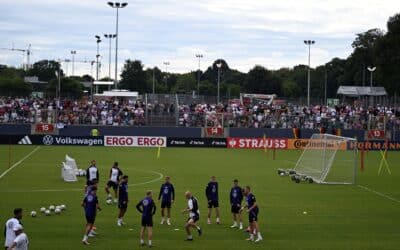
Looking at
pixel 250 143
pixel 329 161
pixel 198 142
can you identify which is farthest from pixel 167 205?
pixel 250 143

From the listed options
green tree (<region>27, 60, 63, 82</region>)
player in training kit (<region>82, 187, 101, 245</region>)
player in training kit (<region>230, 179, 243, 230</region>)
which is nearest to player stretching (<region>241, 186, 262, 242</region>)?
player in training kit (<region>230, 179, 243, 230</region>)

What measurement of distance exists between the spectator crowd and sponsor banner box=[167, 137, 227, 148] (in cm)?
424

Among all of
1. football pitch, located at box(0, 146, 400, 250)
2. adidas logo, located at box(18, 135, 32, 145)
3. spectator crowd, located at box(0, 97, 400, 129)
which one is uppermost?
spectator crowd, located at box(0, 97, 400, 129)

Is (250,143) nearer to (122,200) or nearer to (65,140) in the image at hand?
(65,140)

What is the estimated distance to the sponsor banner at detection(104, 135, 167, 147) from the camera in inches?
2514

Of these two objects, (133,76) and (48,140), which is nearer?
(48,140)

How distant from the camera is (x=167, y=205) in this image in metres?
23.6

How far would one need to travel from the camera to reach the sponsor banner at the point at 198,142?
64562mm

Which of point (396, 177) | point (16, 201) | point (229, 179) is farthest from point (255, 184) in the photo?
point (16, 201)

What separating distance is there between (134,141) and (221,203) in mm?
35599

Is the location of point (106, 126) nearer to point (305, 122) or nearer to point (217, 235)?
point (305, 122)

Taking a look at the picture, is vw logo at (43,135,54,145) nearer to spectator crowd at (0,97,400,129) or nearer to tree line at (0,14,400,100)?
spectator crowd at (0,97,400,129)

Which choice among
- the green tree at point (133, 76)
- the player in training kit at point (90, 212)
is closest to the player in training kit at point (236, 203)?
the player in training kit at point (90, 212)

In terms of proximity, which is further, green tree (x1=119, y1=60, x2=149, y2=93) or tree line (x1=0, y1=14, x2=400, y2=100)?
green tree (x1=119, y1=60, x2=149, y2=93)
